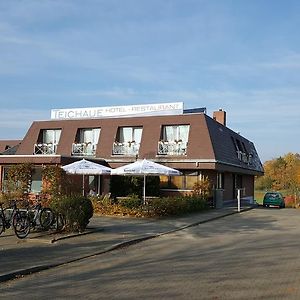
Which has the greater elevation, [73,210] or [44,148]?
[44,148]

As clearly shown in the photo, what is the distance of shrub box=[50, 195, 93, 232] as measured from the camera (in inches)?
590

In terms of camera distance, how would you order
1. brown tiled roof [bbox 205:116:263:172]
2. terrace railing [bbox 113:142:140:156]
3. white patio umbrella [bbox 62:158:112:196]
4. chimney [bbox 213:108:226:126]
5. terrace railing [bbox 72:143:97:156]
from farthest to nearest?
chimney [bbox 213:108:226:126], terrace railing [bbox 72:143:97:156], terrace railing [bbox 113:142:140:156], brown tiled roof [bbox 205:116:263:172], white patio umbrella [bbox 62:158:112:196]

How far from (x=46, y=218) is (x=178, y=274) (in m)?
6.98

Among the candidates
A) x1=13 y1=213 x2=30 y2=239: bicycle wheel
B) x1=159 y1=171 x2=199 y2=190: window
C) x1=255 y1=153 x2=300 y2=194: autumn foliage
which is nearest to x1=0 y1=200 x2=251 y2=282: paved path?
x1=13 y1=213 x2=30 y2=239: bicycle wheel

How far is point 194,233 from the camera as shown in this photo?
55.4 feet

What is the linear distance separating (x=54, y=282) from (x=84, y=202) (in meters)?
6.72

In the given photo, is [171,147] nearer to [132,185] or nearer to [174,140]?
[174,140]

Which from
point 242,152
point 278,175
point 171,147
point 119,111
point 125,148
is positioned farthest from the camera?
point 278,175

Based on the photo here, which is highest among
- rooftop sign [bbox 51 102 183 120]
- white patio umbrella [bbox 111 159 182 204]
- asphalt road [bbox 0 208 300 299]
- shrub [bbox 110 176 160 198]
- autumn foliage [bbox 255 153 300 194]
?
rooftop sign [bbox 51 102 183 120]

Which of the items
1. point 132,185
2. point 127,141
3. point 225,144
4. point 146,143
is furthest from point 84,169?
point 225,144

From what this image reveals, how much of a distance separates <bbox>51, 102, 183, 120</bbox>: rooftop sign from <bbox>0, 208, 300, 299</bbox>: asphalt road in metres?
21.2

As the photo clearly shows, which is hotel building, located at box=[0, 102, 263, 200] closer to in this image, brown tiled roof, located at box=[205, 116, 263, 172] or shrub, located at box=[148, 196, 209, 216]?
brown tiled roof, located at box=[205, 116, 263, 172]

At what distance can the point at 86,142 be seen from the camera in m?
34.4

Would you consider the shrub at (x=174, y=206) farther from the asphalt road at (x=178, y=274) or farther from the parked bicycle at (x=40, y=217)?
the parked bicycle at (x=40, y=217)
